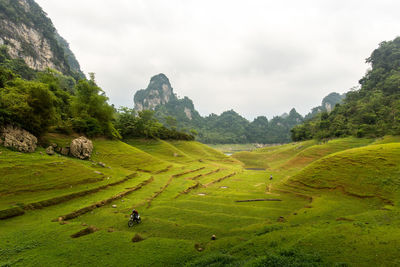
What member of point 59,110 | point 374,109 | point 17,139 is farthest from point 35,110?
point 374,109

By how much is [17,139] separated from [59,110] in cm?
1792

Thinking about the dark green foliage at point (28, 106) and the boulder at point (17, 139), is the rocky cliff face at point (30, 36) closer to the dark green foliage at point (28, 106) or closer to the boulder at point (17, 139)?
the dark green foliage at point (28, 106)

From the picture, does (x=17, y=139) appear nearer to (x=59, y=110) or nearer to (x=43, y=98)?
(x=43, y=98)

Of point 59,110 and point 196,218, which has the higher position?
point 59,110

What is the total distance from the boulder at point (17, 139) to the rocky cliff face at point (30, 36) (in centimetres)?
10423

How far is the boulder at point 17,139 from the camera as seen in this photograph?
19594mm

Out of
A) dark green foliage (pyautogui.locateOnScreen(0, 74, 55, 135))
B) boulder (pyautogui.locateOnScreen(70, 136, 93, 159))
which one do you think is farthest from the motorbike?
boulder (pyautogui.locateOnScreen(70, 136, 93, 159))

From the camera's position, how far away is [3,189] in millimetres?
14594

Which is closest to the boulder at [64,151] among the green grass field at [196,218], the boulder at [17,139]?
the boulder at [17,139]

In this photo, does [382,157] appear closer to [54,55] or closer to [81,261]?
[81,261]

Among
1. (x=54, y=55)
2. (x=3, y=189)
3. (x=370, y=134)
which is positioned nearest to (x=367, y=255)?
(x=3, y=189)

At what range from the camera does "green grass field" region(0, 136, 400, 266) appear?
852 cm

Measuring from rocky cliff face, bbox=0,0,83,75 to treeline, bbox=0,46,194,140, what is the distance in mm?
24344

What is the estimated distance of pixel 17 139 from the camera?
2064cm
